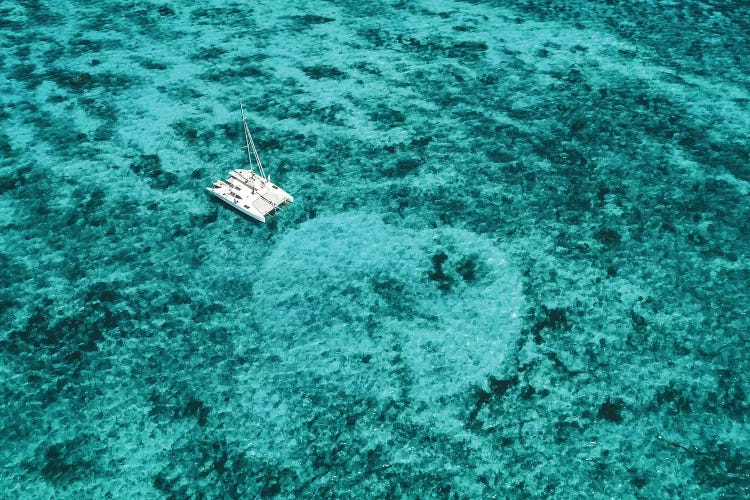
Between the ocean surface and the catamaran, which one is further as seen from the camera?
the catamaran

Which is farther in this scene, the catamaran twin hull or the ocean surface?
the catamaran twin hull

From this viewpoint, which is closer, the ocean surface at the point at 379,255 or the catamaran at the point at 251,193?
the ocean surface at the point at 379,255

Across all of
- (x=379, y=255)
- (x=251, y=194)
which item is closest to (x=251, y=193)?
(x=251, y=194)

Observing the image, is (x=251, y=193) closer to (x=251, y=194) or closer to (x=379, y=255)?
(x=251, y=194)
